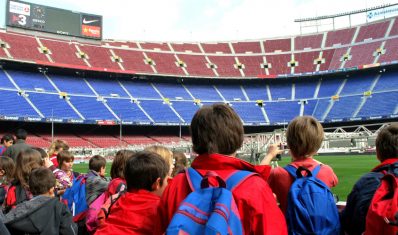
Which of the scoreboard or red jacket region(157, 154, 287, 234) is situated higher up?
the scoreboard

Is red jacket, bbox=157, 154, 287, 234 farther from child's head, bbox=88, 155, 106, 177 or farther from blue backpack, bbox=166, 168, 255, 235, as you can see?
child's head, bbox=88, 155, 106, 177

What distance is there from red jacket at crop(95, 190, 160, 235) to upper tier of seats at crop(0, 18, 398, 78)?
48537 mm

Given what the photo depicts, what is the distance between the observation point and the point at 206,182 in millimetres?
2006

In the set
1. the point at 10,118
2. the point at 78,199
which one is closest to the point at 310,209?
the point at 78,199

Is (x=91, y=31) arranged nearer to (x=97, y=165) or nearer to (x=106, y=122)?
(x=106, y=122)

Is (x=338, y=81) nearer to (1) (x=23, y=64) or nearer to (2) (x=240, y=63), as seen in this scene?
(2) (x=240, y=63)

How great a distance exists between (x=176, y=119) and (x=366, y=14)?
36.7 m

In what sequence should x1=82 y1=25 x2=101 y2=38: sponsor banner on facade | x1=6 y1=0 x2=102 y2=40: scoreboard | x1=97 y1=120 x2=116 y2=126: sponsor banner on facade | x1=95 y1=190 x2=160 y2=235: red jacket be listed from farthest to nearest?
x1=82 y1=25 x2=101 y2=38: sponsor banner on facade
x1=6 y1=0 x2=102 y2=40: scoreboard
x1=97 y1=120 x2=116 y2=126: sponsor banner on facade
x1=95 y1=190 x2=160 y2=235: red jacket

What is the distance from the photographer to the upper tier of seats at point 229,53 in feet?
169

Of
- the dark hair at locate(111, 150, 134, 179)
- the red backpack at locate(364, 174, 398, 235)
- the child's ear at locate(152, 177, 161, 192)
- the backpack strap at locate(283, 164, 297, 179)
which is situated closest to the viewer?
the red backpack at locate(364, 174, 398, 235)

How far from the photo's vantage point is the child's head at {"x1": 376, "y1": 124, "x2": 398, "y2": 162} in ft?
8.97

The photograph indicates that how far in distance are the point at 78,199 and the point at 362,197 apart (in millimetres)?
3572

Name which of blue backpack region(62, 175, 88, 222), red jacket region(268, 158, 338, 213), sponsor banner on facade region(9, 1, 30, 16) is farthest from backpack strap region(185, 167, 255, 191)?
sponsor banner on facade region(9, 1, 30, 16)

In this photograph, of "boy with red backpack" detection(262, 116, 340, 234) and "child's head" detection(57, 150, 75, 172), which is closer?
"boy with red backpack" detection(262, 116, 340, 234)
